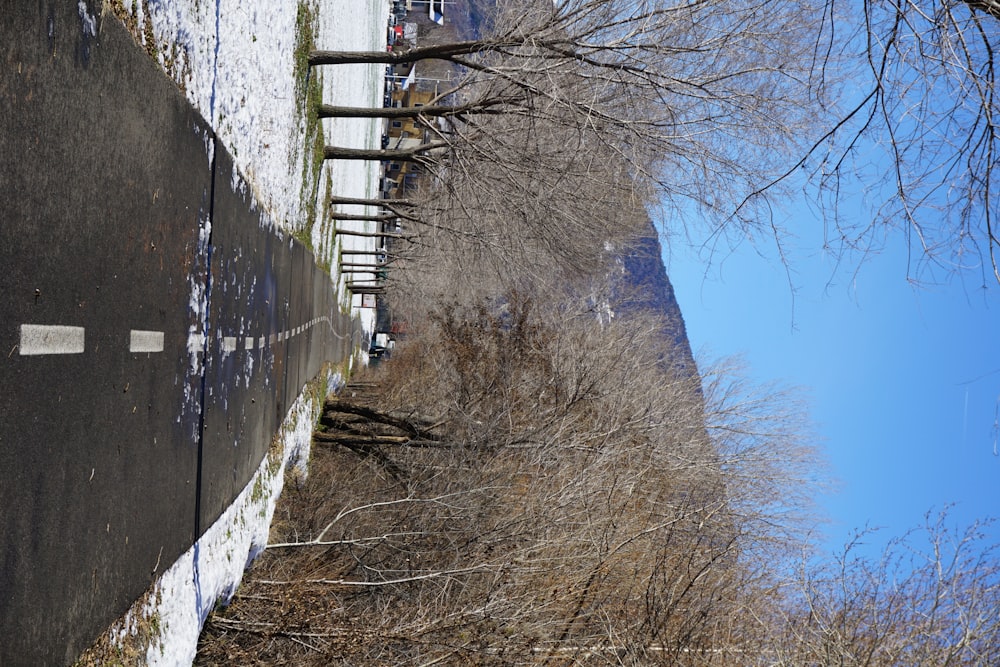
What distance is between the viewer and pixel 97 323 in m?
5.50

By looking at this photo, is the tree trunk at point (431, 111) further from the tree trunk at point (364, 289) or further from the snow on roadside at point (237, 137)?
the tree trunk at point (364, 289)

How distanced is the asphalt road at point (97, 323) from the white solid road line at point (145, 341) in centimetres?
2

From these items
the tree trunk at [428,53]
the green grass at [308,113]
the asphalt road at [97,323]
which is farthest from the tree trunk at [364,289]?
the asphalt road at [97,323]

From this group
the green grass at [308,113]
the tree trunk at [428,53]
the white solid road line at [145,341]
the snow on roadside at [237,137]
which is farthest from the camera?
the green grass at [308,113]

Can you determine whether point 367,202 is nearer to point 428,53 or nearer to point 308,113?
point 308,113

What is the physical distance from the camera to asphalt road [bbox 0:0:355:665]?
175 inches

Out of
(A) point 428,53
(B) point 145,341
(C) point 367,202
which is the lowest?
(B) point 145,341

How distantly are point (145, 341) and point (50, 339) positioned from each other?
5.56ft

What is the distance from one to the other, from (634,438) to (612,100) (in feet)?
30.9

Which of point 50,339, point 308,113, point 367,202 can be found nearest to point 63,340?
point 50,339

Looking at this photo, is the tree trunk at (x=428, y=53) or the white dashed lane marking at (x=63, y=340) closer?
the white dashed lane marking at (x=63, y=340)

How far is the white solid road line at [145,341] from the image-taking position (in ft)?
20.4

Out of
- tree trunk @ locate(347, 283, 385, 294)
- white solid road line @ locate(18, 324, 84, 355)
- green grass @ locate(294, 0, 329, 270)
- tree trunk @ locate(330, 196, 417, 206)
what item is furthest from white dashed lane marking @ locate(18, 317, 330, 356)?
tree trunk @ locate(347, 283, 385, 294)

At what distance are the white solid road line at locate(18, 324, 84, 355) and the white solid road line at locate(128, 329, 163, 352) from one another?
3.18 ft
